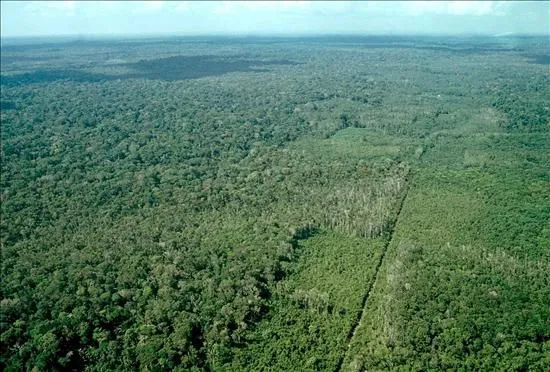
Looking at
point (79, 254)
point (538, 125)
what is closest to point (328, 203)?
point (79, 254)

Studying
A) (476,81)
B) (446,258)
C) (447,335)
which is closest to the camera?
(447,335)

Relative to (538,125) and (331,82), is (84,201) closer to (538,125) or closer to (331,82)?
(538,125)

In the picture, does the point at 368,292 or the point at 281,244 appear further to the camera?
the point at 281,244

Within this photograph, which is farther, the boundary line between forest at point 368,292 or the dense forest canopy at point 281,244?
the boundary line between forest at point 368,292

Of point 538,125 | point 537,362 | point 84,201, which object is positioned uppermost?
point 538,125

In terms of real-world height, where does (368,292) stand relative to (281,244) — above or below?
below

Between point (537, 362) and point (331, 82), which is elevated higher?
point (331, 82)

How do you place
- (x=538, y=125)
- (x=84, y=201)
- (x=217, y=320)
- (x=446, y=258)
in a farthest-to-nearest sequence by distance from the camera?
(x=538, y=125)
(x=84, y=201)
(x=446, y=258)
(x=217, y=320)

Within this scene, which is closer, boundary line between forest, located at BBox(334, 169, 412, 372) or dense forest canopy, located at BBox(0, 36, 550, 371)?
dense forest canopy, located at BBox(0, 36, 550, 371)
